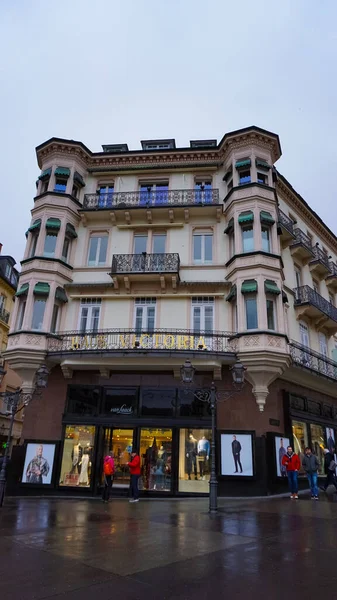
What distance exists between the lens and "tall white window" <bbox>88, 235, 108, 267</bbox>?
Answer: 20633 mm

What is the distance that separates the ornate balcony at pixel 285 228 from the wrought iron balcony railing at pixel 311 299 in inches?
101

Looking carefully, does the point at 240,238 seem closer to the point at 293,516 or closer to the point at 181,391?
the point at 181,391

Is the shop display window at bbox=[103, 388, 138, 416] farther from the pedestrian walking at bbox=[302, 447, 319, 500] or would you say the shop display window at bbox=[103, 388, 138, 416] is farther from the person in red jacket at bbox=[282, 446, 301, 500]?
the pedestrian walking at bbox=[302, 447, 319, 500]

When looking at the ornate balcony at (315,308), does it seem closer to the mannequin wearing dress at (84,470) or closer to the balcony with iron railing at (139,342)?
the balcony with iron railing at (139,342)

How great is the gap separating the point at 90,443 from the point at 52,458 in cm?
164

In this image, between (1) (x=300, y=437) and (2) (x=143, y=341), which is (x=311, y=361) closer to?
(1) (x=300, y=437)

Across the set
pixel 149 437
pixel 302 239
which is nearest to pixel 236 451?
pixel 149 437

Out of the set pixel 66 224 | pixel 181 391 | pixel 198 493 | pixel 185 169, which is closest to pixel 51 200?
pixel 66 224

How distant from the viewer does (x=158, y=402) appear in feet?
57.7

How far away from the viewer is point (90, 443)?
57.6 ft

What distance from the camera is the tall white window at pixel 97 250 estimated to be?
20633 mm

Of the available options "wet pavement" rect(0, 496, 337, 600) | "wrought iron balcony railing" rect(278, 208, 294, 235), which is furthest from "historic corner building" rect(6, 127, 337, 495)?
"wet pavement" rect(0, 496, 337, 600)

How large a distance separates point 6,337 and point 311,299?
28029 mm

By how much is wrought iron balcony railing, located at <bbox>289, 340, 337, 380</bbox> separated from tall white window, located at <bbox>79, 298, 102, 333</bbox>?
9100 mm
